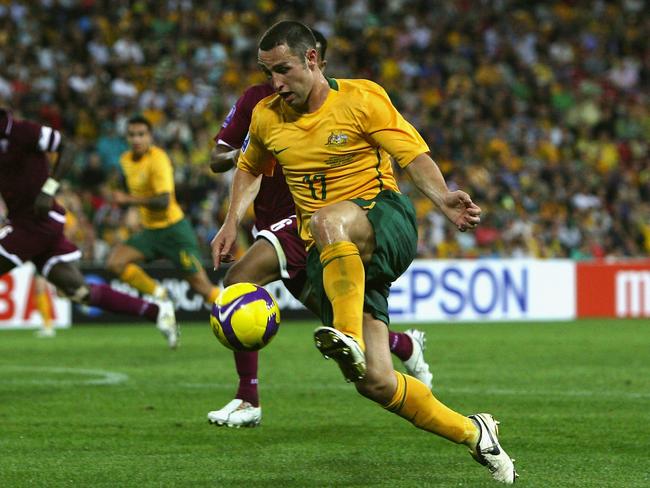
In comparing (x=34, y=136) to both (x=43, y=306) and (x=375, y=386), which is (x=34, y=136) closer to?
(x=375, y=386)

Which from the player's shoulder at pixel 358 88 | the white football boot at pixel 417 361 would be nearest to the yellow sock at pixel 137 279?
the white football boot at pixel 417 361

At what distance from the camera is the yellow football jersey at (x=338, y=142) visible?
5.47m

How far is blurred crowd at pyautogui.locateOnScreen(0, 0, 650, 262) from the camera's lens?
768 inches

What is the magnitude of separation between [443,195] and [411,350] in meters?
2.85

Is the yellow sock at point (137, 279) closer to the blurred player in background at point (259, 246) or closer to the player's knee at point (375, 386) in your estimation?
the blurred player in background at point (259, 246)

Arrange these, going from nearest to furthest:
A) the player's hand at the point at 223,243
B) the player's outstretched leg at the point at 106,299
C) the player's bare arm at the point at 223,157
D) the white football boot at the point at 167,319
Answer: the player's hand at the point at 223,243 < the player's bare arm at the point at 223,157 < the player's outstretched leg at the point at 106,299 < the white football boot at the point at 167,319

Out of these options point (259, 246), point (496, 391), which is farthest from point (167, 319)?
point (259, 246)

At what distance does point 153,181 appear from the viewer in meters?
13.0

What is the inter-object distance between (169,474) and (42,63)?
51.0ft

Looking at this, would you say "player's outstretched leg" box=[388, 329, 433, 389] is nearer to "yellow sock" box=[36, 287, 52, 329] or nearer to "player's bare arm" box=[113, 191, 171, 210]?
"player's bare arm" box=[113, 191, 171, 210]

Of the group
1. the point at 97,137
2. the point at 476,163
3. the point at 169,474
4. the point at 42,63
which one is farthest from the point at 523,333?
the point at 169,474

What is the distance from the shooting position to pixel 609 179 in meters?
22.5

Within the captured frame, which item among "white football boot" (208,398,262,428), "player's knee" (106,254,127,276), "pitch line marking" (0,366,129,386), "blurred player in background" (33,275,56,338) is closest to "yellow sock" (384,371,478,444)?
"white football boot" (208,398,262,428)

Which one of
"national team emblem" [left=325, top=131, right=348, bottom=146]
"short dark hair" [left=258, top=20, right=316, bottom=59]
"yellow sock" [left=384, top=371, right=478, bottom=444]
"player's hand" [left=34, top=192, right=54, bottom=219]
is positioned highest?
"short dark hair" [left=258, top=20, right=316, bottom=59]
